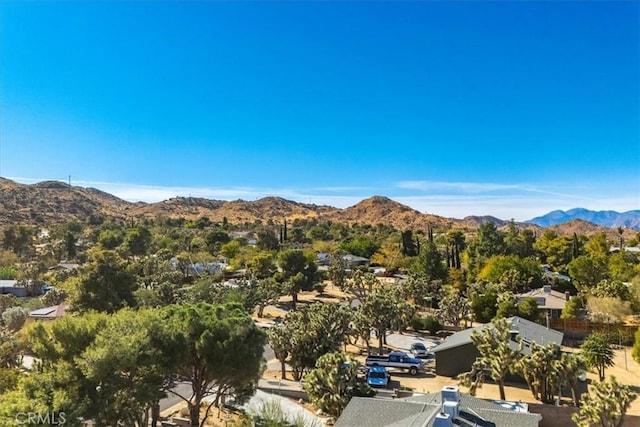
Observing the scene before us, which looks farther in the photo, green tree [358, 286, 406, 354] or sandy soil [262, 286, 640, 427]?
green tree [358, 286, 406, 354]

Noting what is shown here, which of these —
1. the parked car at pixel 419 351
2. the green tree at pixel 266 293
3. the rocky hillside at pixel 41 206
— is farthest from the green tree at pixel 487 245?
the rocky hillside at pixel 41 206

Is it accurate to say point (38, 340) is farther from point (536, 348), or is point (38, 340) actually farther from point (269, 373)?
point (536, 348)

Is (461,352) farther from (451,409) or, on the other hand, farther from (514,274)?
(514,274)

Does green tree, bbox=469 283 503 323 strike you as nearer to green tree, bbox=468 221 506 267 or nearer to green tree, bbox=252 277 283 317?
green tree, bbox=252 277 283 317

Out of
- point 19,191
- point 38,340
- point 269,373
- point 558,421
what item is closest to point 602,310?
point 558,421

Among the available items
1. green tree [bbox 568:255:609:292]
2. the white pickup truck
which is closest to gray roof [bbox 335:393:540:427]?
the white pickup truck

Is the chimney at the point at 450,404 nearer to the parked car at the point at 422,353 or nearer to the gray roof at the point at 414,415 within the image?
the gray roof at the point at 414,415

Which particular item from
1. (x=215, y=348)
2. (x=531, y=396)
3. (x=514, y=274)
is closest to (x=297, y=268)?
(x=514, y=274)
